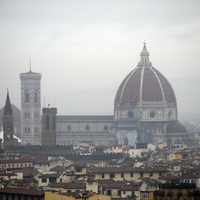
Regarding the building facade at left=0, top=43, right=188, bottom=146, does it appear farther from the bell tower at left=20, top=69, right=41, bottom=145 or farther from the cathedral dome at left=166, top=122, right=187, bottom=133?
the cathedral dome at left=166, top=122, right=187, bottom=133

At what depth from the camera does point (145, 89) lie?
176m

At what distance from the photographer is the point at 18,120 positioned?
194000mm

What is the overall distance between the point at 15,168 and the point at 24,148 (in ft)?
116

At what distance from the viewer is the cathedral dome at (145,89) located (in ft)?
578

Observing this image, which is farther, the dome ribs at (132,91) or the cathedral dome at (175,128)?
the dome ribs at (132,91)

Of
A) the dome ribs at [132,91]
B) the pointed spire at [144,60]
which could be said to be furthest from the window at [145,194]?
the pointed spire at [144,60]

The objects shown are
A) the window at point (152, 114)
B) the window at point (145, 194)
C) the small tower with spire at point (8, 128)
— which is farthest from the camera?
the window at point (152, 114)

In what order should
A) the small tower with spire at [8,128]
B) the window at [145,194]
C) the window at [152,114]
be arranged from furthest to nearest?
the window at [152,114]
the small tower with spire at [8,128]
the window at [145,194]

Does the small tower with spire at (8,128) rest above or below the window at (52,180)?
above

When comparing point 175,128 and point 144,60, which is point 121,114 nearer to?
point 144,60

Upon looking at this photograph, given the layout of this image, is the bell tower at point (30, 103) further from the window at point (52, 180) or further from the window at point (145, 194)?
the window at point (145, 194)

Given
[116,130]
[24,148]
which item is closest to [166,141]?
[116,130]

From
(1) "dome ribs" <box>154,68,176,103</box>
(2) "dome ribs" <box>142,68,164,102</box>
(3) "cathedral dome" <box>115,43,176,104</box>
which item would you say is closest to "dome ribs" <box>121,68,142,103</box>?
(3) "cathedral dome" <box>115,43,176,104</box>

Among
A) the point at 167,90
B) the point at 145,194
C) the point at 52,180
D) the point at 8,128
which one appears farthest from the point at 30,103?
the point at 145,194
